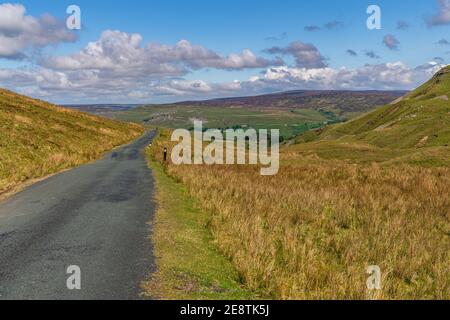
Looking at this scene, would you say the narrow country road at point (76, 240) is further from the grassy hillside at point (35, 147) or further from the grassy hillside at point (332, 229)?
the grassy hillside at point (35, 147)

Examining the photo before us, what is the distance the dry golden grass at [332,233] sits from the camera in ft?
26.8

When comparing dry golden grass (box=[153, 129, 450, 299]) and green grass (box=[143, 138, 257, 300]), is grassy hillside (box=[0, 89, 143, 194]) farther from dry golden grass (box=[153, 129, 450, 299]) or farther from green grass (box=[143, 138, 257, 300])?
green grass (box=[143, 138, 257, 300])

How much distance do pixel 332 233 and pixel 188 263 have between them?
622 cm

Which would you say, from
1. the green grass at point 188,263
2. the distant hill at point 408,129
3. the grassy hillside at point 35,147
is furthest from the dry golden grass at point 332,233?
the distant hill at point 408,129

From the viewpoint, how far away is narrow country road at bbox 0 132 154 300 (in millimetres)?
7695

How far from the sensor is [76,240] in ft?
35.3

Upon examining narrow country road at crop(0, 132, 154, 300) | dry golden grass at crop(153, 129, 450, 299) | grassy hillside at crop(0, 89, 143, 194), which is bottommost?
dry golden grass at crop(153, 129, 450, 299)

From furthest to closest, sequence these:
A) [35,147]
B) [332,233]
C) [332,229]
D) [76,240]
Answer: [35,147], [332,229], [332,233], [76,240]

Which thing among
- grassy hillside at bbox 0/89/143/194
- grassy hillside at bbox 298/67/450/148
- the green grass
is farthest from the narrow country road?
grassy hillside at bbox 298/67/450/148

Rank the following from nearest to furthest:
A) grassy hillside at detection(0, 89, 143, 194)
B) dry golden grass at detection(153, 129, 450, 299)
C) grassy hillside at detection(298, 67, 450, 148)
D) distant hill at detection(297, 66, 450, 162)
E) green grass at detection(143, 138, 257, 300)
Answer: green grass at detection(143, 138, 257, 300)
dry golden grass at detection(153, 129, 450, 299)
grassy hillside at detection(0, 89, 143, 194)
distant hill at detection(297, 66, 450, 162)
grassy hillside at detection(298, 67, 450, 148)

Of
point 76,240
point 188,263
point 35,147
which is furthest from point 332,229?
point 35,147

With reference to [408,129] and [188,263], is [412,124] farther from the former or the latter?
[188,263]

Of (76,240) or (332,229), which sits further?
(332,229)

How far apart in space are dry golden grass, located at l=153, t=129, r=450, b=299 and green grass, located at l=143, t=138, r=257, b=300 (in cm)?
33
